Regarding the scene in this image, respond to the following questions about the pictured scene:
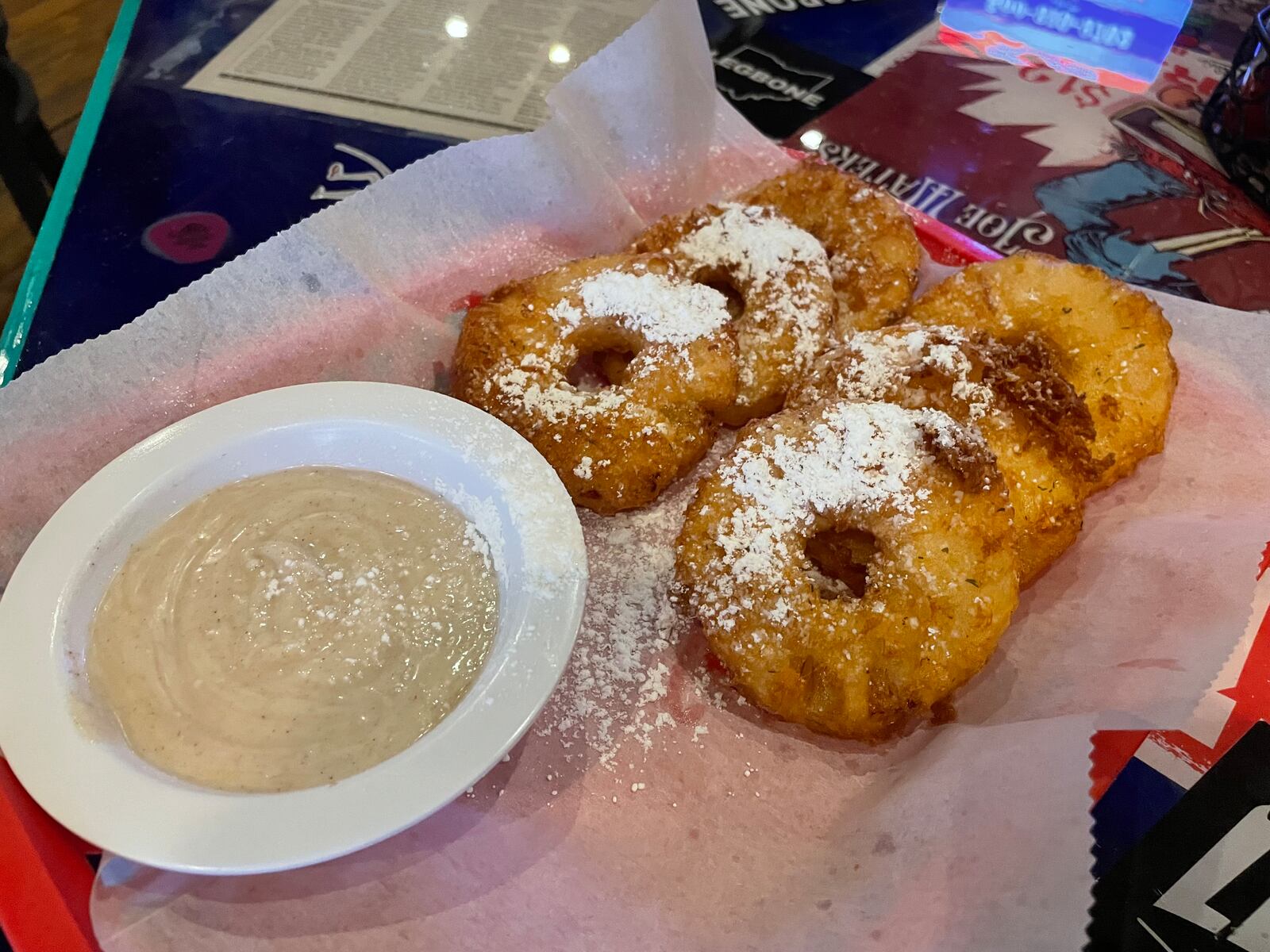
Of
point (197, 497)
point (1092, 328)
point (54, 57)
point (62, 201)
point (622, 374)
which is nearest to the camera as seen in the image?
point (197, 497)

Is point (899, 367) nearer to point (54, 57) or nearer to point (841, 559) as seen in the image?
point (841, 559)

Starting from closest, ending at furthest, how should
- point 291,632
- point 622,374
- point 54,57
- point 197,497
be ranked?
point 291,632 < point 197,497 < point 622,374 < point 54,57

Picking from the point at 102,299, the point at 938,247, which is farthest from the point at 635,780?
the point at 102,299

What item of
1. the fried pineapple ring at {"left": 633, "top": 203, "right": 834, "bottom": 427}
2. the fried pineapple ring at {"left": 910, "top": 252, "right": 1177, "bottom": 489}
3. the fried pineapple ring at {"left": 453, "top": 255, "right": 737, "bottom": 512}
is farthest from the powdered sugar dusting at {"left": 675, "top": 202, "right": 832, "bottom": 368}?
the fried pineapple ring at {"left": 910, "top": 252, "right": 1177, "bottom": 489}

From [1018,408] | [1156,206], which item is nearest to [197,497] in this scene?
[1018,408]

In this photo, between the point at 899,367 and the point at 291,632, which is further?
the point at 899,367

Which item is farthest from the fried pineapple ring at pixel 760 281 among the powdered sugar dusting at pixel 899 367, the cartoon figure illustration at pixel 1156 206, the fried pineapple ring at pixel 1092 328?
the cartoon figure illustration at pixel 1156 206

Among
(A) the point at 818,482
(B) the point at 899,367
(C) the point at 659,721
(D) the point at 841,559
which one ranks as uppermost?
(B) the point at 899,367
